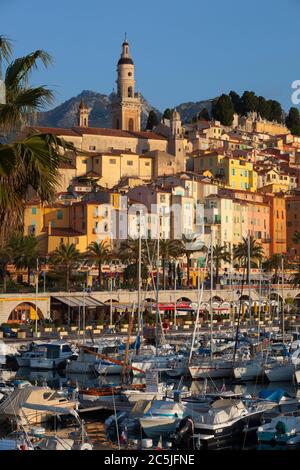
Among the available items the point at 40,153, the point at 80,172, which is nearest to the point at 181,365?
the point at 40,153

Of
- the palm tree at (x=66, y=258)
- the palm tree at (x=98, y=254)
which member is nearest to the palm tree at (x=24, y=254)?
the palm tree at (x=66, y=258)

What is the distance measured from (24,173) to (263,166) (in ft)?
340

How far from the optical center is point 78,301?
6016 centimetres

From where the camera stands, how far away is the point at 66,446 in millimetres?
→ 17484

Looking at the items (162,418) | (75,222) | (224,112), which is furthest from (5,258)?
(224,112)

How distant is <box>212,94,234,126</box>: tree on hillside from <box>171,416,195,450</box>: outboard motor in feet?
395

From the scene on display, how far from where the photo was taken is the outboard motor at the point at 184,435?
68.9 feet

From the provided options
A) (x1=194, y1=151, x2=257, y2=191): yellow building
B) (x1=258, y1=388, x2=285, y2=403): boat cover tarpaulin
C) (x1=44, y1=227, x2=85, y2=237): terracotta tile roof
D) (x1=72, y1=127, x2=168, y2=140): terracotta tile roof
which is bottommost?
(x1=258, y1=388, x2=285, y2=403): boat cover tarpaulin

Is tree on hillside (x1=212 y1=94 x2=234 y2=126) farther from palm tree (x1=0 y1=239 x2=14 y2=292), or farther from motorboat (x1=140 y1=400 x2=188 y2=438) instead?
motorboat (x1=140 y1=400 x2=188 y2=438)

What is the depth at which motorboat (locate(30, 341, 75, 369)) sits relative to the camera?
4416cm

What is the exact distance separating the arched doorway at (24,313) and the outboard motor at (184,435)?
1530 inches

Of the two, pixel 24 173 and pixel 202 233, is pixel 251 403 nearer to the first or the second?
pixel 24 173

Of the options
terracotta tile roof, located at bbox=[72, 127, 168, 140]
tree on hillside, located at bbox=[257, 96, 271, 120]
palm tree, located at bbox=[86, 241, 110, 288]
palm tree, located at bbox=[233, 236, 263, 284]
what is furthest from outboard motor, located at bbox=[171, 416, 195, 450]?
tree on hillside, located at bbox=[257, 96, 271, 120]
